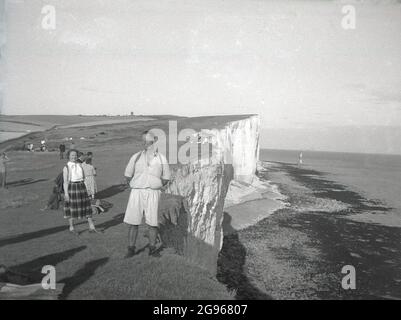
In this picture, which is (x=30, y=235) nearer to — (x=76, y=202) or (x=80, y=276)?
(x=76, y=202)

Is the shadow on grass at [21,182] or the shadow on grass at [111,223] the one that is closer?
the shadow on grass at [111,223]

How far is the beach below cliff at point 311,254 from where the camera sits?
15.4m

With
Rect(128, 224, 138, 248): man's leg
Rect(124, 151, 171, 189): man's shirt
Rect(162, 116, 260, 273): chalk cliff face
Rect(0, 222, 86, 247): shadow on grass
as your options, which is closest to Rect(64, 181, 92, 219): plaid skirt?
Rect(0, 222, 86, 247): shadow on grass

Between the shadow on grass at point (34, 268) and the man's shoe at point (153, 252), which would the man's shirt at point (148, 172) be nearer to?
the man's shoe at point (153, 252)

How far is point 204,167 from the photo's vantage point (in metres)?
20.0

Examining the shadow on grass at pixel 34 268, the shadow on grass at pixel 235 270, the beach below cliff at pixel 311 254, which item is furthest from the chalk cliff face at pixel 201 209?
the shadow on grass at pixel 34 268

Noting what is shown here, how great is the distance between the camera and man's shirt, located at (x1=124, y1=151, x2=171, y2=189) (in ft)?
24.2

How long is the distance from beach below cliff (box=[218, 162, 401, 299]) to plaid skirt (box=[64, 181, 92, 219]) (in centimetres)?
815

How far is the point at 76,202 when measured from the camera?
366 inches

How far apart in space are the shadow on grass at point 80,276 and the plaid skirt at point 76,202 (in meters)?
2.21

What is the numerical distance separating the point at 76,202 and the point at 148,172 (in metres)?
3.17

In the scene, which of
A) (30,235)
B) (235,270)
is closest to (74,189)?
(30,235)
